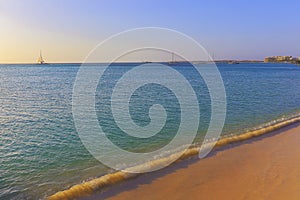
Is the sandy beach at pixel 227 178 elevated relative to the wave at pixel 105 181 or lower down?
lower down

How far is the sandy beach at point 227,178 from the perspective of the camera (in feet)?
27.1


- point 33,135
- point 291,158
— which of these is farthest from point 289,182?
point 33,135

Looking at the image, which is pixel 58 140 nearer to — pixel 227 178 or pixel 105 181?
pixel 105 181

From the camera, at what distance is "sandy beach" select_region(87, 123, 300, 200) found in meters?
8.25

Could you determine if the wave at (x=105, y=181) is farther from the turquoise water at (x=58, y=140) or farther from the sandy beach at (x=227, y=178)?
the turquoise water at (x=58, y=140)

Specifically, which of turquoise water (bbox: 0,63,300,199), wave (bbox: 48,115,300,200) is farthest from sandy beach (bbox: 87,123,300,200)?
turquoise water (bbox: 0,63,300,199)

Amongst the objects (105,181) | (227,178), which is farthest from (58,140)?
(227,178)

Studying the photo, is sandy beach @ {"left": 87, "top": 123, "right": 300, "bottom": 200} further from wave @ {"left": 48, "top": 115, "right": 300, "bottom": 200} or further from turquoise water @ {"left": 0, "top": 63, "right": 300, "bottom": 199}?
turquoise water @ {"left": 0, "top": 63, "right": 300, "bottom": 199}

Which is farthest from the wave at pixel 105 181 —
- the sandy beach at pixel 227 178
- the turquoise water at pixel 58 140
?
the turquoise water at pixel 58 140

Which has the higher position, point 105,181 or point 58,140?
point 58,140

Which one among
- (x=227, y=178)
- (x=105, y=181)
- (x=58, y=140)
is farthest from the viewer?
(x=58, y=140)

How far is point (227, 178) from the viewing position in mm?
9422

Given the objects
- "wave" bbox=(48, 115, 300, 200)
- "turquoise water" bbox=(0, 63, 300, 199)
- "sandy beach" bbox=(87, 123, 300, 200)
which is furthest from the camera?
"turquoise water" bbox=(0, 63, 300, 199)

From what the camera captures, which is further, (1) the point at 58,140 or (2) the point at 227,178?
(1) the point at 58,140
